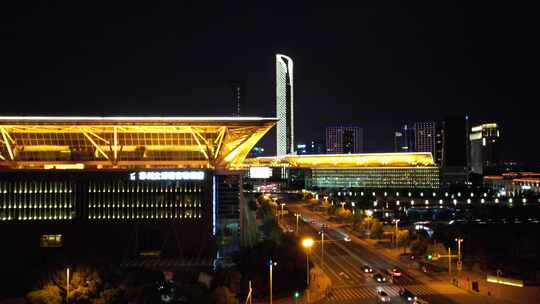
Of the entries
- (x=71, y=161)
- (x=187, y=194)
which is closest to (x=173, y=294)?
(x=187, y=194)

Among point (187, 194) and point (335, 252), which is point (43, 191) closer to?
point (187, 194)

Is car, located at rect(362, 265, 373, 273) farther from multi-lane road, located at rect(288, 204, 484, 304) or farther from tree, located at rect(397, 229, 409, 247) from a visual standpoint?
tree, located at rect(397, 229, 409, 247)

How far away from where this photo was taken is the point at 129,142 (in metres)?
44.2

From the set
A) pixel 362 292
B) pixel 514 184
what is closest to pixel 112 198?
pixel 362 292

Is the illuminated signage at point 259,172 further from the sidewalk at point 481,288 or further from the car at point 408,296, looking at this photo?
the car at point 408,296

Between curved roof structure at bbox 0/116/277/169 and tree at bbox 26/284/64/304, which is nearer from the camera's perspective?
tree at bbox 26/284/64/304

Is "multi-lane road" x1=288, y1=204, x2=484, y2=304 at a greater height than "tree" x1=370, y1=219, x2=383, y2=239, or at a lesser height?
lesser

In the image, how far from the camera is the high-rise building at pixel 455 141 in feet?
447

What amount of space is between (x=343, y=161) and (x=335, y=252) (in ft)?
252

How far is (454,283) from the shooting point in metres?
31.6

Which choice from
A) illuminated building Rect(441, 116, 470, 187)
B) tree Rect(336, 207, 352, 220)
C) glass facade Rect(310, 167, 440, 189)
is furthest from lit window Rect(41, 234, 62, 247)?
illuminated building Rect(441, 116, 470, 187)

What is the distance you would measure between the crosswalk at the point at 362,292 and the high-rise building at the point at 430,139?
12050 centimetres

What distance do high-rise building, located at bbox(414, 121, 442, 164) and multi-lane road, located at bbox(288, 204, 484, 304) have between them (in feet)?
346

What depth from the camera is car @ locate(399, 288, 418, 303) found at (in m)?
26.9
